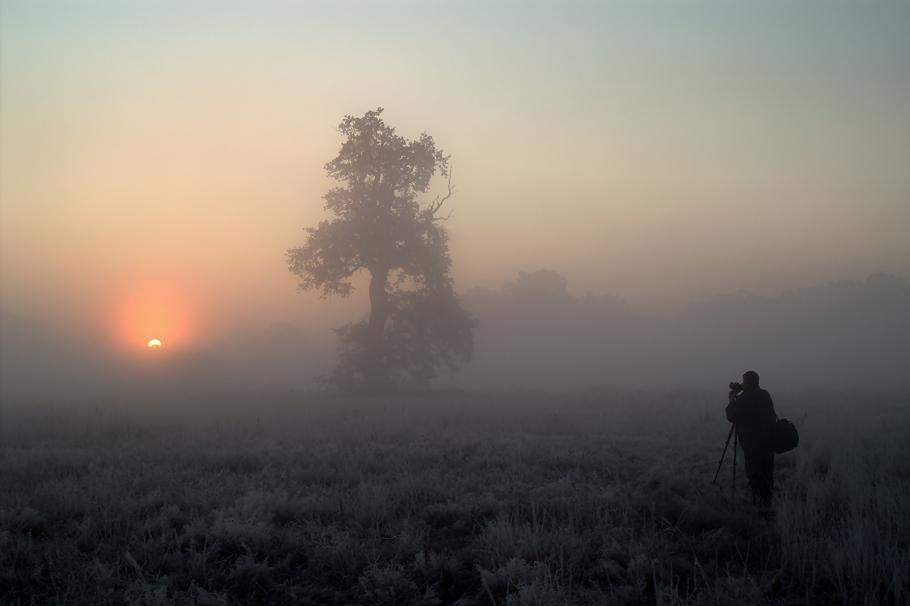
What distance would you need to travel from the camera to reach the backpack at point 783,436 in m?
7.17

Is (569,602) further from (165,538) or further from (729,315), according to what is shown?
(729,315)

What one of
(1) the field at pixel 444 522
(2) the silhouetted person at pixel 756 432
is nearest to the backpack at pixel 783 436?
(2) the silhouetted person at pixel 756 432

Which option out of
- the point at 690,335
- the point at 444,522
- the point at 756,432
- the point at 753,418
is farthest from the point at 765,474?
the point at 690,335

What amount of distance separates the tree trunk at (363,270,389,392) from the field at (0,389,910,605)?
14.1 meters

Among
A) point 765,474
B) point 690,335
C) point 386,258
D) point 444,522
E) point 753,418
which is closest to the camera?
point 444,522

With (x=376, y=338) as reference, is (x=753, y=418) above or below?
below

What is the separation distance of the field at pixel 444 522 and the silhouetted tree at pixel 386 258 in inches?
556

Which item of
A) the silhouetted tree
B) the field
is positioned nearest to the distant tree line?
the silhouetted tree

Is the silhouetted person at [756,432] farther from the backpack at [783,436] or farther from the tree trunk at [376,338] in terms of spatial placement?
the tree trunk at [376,338]

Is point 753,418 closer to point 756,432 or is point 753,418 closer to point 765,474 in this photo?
point 756,432

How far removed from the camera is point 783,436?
285 inches

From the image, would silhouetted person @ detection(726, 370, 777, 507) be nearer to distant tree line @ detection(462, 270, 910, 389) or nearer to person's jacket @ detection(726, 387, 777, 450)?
person's jacket @ detection(726, 387, 777, 450)

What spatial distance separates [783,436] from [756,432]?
33cm

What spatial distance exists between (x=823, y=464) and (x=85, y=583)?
35.7 ft
